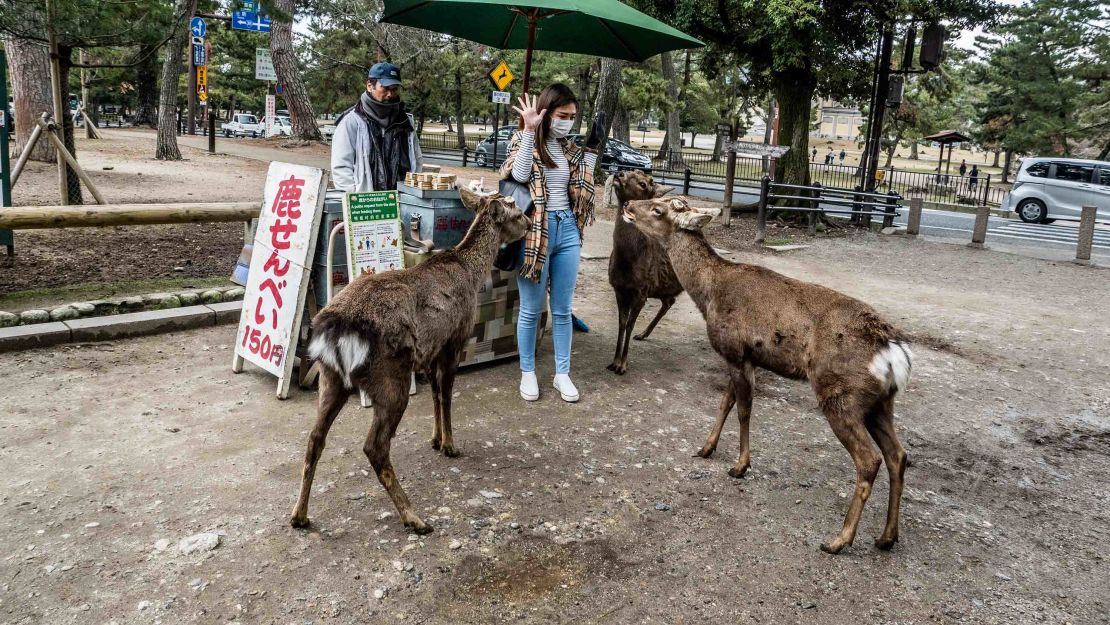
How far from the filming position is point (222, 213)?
6070 millimetres

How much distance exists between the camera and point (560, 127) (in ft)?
16.0

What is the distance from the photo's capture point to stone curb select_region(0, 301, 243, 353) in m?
5.40

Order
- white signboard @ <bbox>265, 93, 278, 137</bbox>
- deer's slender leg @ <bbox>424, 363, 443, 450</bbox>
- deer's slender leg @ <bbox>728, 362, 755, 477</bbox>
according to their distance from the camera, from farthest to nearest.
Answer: white signboard @ <bbox>265, 93, 278, 137</bbox>, deer's slender leg @ <bbox>424, 363, 443, 450</bbox>, deer's slender leg @ <bbox>728, 362, 755, 477</bbox>

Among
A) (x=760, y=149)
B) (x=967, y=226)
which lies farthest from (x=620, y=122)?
(x=760, y=149)

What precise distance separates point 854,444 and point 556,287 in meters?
2.22

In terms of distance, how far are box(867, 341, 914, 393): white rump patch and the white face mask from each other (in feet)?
7.86

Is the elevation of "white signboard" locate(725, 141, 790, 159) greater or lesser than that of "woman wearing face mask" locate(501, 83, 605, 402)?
greater

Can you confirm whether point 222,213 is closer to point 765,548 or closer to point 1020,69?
point 765,548

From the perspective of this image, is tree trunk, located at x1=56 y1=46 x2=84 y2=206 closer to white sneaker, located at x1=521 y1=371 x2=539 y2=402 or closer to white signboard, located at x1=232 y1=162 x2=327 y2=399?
white signboard, located at x1=232 y1=162 x2=327 y2=399

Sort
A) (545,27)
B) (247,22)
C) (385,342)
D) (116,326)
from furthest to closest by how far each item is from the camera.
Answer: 1. (247,22)
2. (545,27)
3. (116,326)
4. (385,342)

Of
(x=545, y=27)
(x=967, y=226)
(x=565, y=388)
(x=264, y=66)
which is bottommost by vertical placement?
(x=565, y=388)

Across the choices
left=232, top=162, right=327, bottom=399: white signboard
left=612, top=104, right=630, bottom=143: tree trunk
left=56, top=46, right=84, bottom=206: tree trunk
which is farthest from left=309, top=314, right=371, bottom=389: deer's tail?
left=612, top=104, right=630, bottom=143: tree trunk

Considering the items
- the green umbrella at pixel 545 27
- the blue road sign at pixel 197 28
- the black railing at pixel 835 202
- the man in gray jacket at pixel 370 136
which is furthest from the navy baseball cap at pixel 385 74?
the blue road sign at pixel 197 28

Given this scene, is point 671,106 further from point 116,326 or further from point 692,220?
point 692,220
